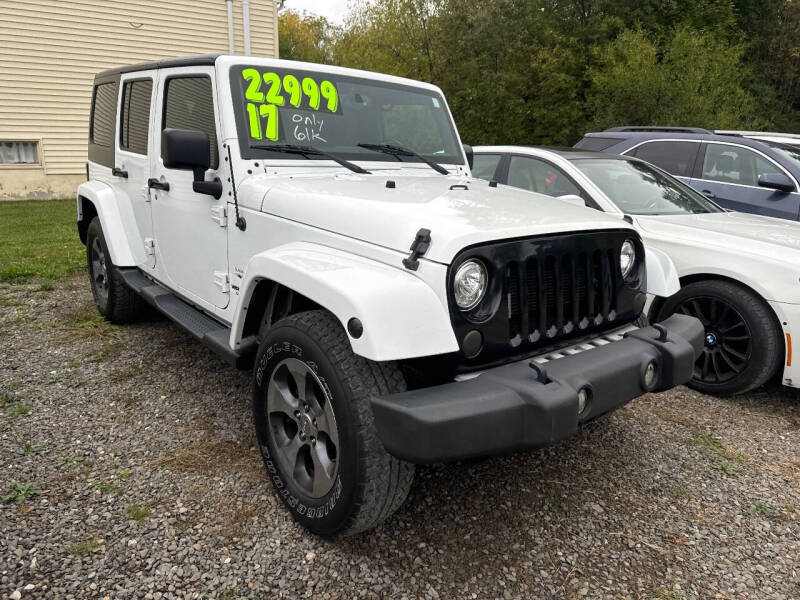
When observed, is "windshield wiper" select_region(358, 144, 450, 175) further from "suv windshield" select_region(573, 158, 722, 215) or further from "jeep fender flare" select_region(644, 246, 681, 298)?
"suv windshield" select_region(573, 158, 722, 215)

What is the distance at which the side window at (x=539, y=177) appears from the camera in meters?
4.99

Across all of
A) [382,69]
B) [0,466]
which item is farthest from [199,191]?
[382,69]

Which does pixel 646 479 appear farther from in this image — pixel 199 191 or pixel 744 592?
pixel 199 191

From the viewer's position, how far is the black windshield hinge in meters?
2.18

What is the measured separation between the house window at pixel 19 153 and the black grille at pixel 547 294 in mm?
15667

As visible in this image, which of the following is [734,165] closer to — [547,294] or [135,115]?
[547,294]

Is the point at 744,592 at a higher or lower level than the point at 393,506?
lower

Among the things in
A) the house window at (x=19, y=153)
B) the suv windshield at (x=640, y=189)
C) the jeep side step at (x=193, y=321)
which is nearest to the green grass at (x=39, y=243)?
the house window at (x=19, y=153)

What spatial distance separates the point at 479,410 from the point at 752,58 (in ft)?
82.2

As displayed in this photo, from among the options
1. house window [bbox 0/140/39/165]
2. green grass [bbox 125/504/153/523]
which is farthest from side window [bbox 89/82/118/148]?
house window [bbox 0/140/39/165]

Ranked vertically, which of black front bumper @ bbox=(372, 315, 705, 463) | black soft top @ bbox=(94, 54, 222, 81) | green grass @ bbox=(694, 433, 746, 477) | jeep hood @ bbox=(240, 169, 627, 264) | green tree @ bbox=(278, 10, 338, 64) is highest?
green tree @ bbox=(278, 10, 338, 64)

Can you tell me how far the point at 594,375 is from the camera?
224 centimetres

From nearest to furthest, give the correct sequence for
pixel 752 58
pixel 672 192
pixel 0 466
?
pixel 0 466 < pixel 672 192 < pixel 752 58

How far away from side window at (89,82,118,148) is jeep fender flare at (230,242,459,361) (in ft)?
10.9
